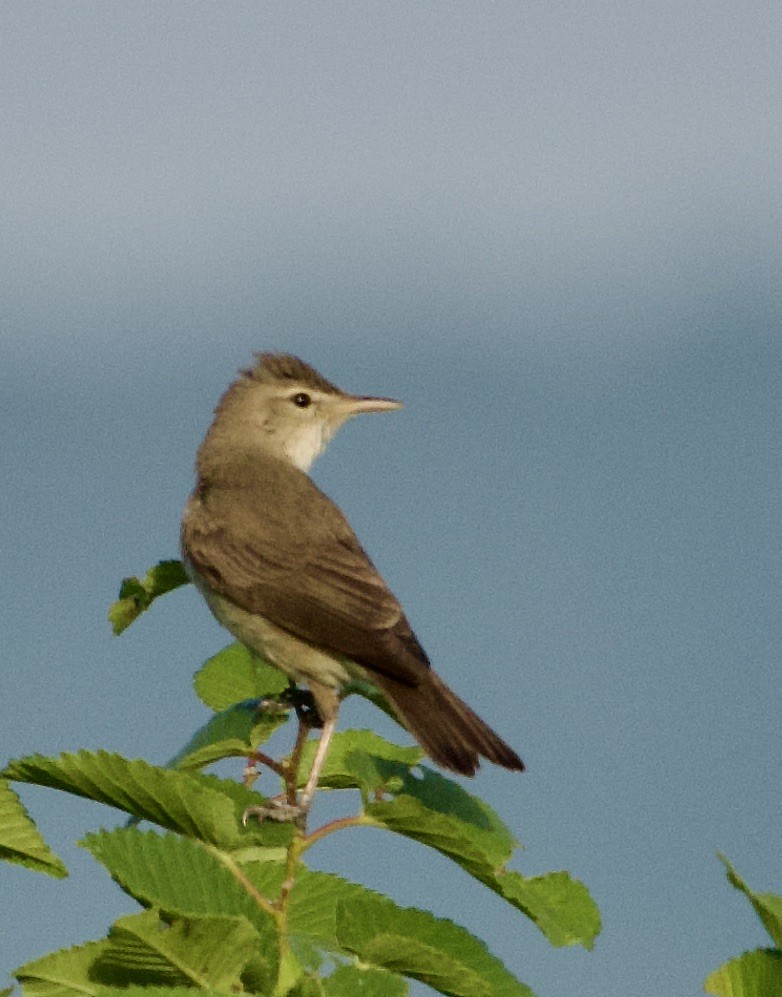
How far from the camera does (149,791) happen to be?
9.06ft

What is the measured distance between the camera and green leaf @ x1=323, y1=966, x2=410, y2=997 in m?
2.44

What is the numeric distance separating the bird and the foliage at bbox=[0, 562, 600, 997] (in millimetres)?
1107

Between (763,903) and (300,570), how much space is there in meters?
3.10

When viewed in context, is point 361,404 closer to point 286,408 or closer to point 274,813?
point 286,408

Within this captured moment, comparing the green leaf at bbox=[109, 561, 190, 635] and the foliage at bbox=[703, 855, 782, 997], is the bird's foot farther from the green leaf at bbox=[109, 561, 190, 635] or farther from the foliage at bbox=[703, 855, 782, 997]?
the green leaf at bbox=[109, 561, 190, 635]

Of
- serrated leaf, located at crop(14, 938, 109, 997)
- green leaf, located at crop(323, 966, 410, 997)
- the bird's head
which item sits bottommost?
green leaf, located at crop(323, 966, 410, 997)

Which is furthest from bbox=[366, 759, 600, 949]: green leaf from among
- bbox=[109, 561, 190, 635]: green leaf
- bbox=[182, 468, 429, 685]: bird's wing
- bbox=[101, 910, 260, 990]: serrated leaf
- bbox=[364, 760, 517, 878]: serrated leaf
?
bbox=[182, 468, 429, 685]: bird's wing

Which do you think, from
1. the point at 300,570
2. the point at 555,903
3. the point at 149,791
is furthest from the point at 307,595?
the point at 149,791

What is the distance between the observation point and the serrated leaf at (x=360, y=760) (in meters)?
3.31

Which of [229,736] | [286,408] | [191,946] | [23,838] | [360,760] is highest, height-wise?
[286,408]

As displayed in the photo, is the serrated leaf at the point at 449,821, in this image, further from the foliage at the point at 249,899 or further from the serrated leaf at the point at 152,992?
the serrated leaf at the point at 152,992

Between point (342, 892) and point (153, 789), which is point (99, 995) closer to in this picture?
point (153, 789)

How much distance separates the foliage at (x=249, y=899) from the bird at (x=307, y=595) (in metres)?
1.11

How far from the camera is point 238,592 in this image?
5.54 meters
